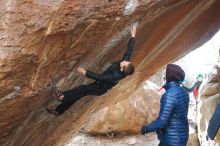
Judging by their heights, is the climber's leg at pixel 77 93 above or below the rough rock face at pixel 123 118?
above

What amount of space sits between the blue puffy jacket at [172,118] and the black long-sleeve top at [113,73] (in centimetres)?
124

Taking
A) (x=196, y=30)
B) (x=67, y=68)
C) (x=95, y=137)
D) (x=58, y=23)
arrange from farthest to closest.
Result: (x=95, y=137) → (x=196, y=30) → (x=67, y=68) → (x=58, y=23)

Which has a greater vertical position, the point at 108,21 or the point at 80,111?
the point at 108,21

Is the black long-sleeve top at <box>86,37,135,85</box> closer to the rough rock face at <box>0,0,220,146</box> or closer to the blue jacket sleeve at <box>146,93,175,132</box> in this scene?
the rough rock face at <box>0,0,220,146</box>

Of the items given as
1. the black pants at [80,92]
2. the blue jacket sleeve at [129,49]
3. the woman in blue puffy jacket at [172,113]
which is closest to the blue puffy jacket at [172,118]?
the woman in blue puffy jacket at [172,113]

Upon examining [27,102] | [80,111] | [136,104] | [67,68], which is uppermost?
[67,68]

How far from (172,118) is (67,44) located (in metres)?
1.67

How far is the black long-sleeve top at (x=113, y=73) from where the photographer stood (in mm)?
7050

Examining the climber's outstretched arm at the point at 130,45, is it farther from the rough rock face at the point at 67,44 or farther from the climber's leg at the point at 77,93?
the climber's leg at the point at 77,93

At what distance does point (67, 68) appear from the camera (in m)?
6.85

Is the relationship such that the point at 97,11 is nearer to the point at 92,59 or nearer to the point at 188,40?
the point at 92,59

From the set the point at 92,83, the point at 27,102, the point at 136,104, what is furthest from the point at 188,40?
the point at 136,104

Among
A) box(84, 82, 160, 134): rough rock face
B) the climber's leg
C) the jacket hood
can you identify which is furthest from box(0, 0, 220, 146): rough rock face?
box(84, 82, 160, 134): rough rock face

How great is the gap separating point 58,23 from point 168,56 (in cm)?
355
